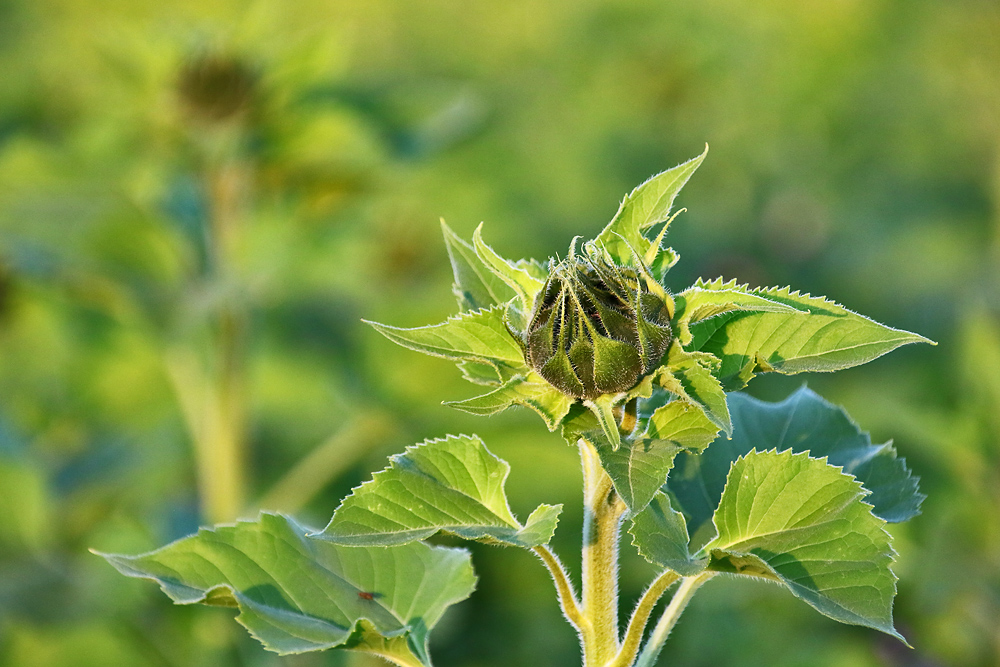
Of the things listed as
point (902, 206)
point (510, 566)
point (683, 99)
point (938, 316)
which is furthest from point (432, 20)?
point (510, 566)

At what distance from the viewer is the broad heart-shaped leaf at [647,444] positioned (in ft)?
1.72

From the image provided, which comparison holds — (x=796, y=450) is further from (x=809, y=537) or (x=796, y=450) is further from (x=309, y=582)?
(x=309, y=582)

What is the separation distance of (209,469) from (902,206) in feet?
8.87

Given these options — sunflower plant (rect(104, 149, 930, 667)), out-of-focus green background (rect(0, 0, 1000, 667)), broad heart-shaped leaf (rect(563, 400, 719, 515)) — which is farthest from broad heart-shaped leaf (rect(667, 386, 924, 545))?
out-of-focus green background (rect(0, 0, 1000, 667))

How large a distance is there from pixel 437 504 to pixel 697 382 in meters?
0.15

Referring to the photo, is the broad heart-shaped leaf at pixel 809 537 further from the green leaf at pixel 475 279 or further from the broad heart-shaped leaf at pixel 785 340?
the green leaf at pixel 475 279

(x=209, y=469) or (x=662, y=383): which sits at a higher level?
(x=662, y=383)

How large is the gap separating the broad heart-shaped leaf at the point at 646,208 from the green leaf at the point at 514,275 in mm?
41

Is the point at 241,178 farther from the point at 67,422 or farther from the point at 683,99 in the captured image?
the point at 683,99

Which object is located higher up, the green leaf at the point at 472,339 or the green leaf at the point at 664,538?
the green leaf at the point at 472,339

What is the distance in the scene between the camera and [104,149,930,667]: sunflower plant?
1.77 feet

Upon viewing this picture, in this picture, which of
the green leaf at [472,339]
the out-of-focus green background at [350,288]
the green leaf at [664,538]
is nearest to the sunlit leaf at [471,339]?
the green leaf at [472,339]

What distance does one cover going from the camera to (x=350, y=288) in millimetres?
2348

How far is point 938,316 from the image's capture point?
9.46ft
